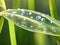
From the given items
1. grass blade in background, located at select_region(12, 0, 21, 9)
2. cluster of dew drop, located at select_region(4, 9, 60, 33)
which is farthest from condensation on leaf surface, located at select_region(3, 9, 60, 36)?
grass blade in background, located at select_region(12, 0, 21, 9)

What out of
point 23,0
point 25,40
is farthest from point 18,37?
point 23,0

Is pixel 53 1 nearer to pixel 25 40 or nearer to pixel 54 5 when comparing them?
pixel 54 5

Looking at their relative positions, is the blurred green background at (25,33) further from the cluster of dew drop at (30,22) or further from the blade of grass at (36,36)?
the cluster of dew drop at (30,22)

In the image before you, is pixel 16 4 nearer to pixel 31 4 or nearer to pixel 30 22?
pixel 31 4

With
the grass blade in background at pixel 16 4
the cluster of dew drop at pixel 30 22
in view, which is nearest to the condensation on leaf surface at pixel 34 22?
the cluster of dew drop at pixel 30 22

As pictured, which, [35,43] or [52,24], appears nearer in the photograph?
[52,24]

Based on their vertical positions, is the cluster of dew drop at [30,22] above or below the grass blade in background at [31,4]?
below

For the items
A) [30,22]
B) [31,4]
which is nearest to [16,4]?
[31,4]

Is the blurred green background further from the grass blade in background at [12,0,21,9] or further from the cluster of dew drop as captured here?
the cluster of dew drop
